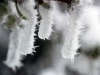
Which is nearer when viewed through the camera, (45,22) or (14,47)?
(45,22)

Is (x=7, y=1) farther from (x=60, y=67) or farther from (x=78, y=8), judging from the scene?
(x=60, y=67)

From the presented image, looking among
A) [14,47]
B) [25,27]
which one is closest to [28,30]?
A: [25,27]

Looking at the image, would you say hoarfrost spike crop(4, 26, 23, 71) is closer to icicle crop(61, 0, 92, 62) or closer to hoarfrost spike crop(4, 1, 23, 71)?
hoarfrost spike crop(4, 1, 23, 71)

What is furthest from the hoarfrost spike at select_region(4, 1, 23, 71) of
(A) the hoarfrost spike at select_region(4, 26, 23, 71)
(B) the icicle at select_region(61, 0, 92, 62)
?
(B) the icicle at select_region(61, 0, 92, 62)

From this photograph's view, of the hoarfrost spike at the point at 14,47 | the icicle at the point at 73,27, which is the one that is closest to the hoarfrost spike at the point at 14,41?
the hoarfrost spike at the point at 14,47

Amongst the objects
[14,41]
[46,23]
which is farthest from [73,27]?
[14,41]

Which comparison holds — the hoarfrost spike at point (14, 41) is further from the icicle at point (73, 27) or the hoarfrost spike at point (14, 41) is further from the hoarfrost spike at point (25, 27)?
the icicle at point (73, 27)

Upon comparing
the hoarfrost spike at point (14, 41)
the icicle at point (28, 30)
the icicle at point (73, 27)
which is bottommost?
the icicle at point (73, 27)

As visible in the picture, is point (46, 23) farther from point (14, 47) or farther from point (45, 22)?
point (14, 47)
